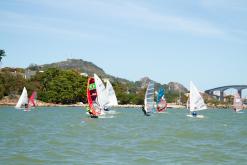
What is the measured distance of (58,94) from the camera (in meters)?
158

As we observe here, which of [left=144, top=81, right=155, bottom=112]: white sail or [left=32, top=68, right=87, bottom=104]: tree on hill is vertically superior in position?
[left=32, top=68, right=87, bottom=104]: tree on hill

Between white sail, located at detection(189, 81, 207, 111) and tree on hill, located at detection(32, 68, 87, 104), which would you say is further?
tree on hill, located at detection(32, 68, 87, 104)

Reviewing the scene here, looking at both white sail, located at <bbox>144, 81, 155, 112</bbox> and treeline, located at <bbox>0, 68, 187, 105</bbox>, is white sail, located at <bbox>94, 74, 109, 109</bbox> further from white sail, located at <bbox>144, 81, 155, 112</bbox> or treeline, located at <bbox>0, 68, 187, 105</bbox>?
treeline, located at <bbox>0, 68, 187, 105</bbox>

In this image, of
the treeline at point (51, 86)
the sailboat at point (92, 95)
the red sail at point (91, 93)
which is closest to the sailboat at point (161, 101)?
the sailboat at point (92, 95)

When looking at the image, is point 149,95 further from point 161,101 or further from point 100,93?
point 161,101

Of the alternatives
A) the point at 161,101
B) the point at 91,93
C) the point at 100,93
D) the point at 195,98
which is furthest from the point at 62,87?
the point at 91,93

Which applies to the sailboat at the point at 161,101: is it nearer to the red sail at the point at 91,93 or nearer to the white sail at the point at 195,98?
the white sail at the point at 195,98

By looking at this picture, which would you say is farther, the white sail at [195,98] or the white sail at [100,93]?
the white sail at [195,98]

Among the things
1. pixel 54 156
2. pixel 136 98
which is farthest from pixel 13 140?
pixel 136 98

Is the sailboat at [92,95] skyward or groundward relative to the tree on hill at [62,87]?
groundward

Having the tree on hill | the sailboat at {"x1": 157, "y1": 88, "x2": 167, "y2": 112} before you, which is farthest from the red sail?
the tree on hill

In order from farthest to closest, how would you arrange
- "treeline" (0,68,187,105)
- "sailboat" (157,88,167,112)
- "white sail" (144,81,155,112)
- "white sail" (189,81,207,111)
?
"treeline" (0,68,187,105), "sailboat" (157,88,167,112), "white sail" (144,81,155,112), "white sail" (189,81,207,111)

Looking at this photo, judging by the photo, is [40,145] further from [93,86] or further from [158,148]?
[93,86]

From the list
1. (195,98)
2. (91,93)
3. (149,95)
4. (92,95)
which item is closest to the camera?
(91,93)
